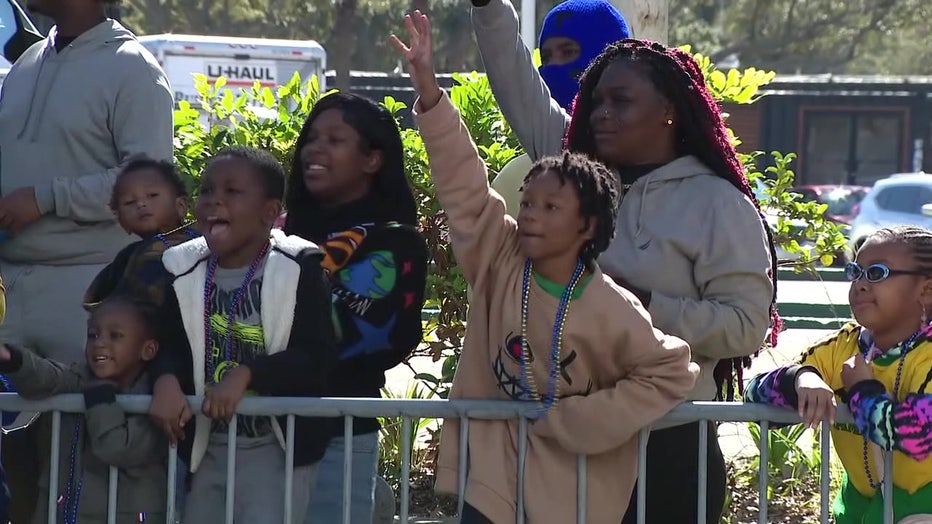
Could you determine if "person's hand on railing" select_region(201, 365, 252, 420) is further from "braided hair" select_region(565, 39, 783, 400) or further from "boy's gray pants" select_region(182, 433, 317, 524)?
"braided hair" select_region(565, 39, 783, 400)

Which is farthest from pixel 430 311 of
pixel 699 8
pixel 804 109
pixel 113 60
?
pixel 699 8

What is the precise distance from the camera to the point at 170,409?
137 inches

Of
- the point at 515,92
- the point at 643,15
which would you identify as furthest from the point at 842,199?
the point at 515,92

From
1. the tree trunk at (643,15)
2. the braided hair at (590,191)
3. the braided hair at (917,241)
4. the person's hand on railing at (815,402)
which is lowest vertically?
the person's hand on railing at (815,402)

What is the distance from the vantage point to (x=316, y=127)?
4004 mm

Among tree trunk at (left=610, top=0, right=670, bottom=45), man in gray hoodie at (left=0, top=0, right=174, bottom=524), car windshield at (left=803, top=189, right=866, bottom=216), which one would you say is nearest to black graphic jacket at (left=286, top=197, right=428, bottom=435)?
man in gray hoodie at (left=0, top=0, right=174, bottom=524)

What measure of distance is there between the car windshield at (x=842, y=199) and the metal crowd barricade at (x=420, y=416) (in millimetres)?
25510

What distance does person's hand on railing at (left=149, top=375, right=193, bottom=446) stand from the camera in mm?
3492

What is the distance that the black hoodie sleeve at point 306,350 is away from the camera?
3527mm

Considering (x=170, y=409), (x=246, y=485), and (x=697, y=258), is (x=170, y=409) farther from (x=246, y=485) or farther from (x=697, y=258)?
(x=697, y=258)

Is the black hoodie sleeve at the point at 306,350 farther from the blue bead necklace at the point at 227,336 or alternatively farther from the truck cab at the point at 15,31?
the truck cab at the point at 15,31

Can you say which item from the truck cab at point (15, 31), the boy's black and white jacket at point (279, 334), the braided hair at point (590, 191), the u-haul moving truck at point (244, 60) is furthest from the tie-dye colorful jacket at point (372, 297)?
the u-haul moving truck at point (244, 60)

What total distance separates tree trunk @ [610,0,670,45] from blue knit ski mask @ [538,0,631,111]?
6.26ft

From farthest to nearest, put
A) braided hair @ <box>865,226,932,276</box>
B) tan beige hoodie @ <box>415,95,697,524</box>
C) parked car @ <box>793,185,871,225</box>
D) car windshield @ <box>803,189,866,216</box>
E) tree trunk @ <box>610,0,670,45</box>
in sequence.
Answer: car windshield @ <box>803,189,866,216</box>
parked car @ <box>793,185,871,225</box>
tree trunk @ <box>610,0,670,45</box>
braided hair @ <box>865,226,932,276</box>
tan beige hoodie @ <box>415,95,697,524</box>
